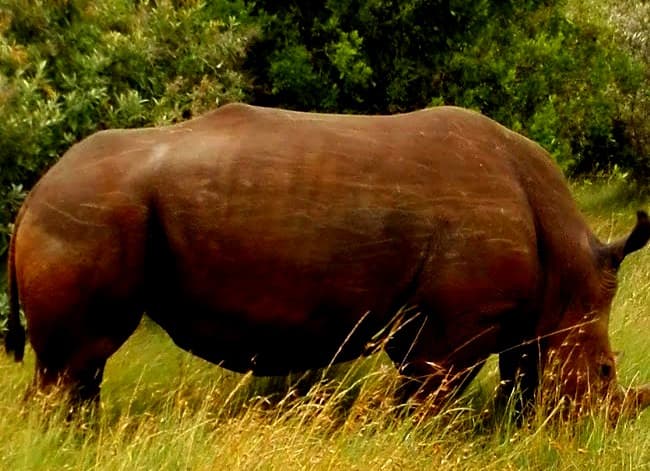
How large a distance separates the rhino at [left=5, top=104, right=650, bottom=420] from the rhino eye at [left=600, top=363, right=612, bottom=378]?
0.39 ft

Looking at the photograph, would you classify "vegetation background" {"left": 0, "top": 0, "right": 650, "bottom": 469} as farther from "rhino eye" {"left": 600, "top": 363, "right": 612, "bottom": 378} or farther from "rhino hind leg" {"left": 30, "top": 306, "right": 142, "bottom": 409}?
"rhino eye" {"left": 600, "top": 363, "right": 612, "bottom": 378}

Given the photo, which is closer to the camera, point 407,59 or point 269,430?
point 269,430

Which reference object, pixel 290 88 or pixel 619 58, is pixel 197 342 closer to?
pixel 290 88

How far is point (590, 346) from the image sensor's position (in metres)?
5.69

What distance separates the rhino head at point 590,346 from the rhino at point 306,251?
12 millimetres

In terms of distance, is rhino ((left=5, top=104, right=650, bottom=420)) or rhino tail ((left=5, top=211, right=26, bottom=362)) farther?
rhino tail ((left=5, top=211, right=26, bottom=362))

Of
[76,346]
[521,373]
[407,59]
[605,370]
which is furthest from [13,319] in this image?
[407,59]

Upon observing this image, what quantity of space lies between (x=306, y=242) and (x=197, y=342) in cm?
67

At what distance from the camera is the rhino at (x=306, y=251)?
493 centimetres

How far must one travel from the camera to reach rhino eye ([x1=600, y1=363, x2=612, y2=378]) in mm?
5734

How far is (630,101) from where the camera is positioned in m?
16.4

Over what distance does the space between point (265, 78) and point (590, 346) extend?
4867mm

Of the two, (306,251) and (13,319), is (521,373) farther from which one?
(13,319)

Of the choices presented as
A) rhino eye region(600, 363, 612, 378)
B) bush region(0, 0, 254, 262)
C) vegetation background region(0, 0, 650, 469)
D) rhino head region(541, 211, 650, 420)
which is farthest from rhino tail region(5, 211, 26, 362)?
rhino eye region(600, 363, 612, 378)
